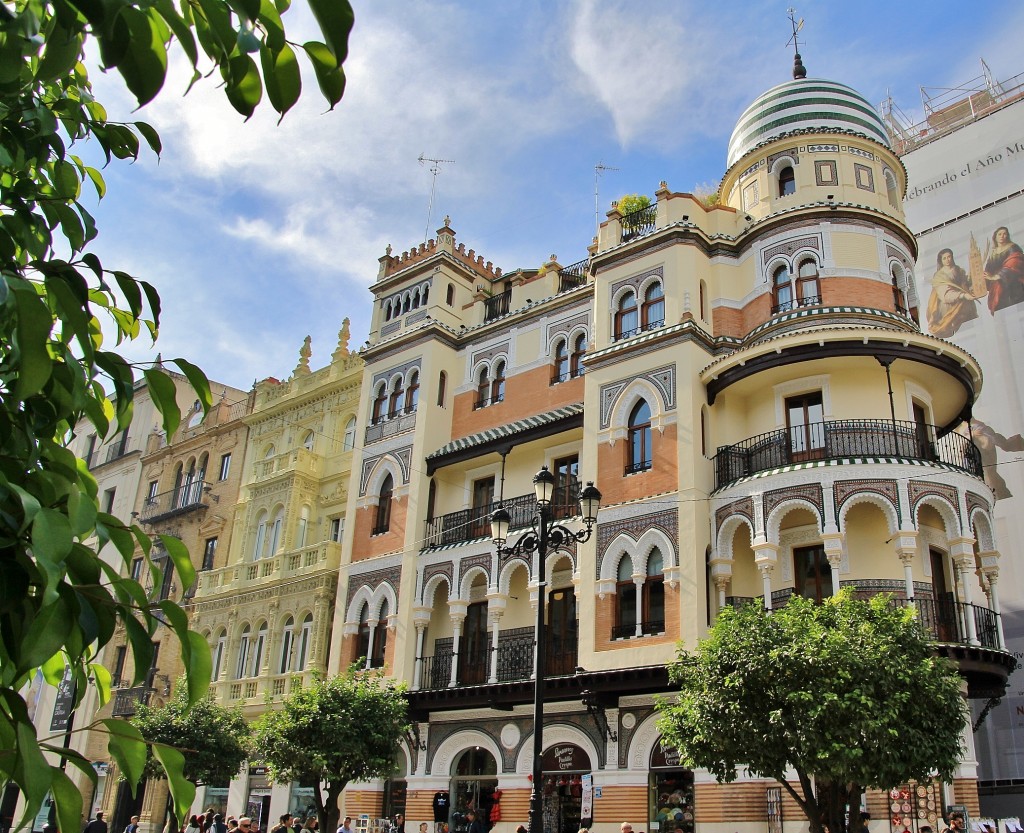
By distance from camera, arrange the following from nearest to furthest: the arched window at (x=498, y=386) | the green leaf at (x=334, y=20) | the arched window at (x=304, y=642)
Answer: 1. the green leaf at (x=334, y=20)
2. the arched window at (x=498, y=386)
3. the arched window at (x=304, y=642)

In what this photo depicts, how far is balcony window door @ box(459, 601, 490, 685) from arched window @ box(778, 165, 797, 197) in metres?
13.1

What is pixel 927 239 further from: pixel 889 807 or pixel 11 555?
pixel 11 555

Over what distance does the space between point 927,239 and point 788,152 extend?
1787 centimetres

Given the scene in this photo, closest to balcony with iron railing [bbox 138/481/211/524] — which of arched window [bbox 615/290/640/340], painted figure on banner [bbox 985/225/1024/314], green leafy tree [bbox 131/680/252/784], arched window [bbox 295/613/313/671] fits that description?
arched window [bbox 295/613/313/671]

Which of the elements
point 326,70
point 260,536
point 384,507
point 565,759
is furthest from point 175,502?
point 326,70

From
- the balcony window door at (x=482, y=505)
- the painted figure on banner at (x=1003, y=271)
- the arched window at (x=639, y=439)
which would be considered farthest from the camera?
the painted figure on banner at (x=1003, y=271)

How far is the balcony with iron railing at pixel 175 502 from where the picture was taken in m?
37.8

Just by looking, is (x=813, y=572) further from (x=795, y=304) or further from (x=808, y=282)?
(x=808, y=282)

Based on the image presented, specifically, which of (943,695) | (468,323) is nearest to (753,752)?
(943,695)

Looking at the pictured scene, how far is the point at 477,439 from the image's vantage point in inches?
1113

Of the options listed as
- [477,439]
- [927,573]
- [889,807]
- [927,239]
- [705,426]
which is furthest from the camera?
[927,239]

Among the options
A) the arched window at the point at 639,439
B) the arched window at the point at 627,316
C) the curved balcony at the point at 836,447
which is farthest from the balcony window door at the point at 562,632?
the arched window at the point at 627,316

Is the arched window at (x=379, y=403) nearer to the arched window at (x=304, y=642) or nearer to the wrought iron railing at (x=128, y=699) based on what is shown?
→ the arched window at (x=304, y=642)

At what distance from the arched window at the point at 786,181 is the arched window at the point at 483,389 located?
9.86 m
